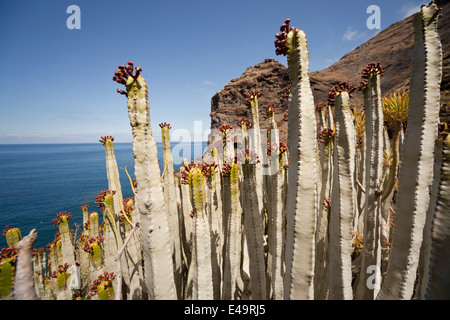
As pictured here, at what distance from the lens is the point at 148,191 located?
1978 mm

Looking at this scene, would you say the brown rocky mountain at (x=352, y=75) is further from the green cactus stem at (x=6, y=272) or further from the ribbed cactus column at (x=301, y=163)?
the green cactus stem at (x=6, y=272)

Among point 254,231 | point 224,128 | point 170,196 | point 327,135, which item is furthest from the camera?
point 224,128

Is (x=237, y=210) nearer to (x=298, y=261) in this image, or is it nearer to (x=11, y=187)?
(x=298, y=261)

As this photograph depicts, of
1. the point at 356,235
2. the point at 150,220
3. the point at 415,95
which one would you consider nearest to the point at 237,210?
the point at 150,220

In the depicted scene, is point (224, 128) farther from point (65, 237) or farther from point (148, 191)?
point (65, 237)

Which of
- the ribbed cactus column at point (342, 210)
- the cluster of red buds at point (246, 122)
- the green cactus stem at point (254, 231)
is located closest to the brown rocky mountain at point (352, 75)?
the cluster of red buds at point (246, 122)

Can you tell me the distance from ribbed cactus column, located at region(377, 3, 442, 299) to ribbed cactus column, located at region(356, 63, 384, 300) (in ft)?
3.77

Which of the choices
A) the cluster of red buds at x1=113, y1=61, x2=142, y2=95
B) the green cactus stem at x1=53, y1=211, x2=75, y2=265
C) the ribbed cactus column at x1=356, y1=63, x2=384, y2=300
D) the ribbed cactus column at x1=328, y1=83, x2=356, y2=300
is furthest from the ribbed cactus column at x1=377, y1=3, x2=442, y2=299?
the green cactus stem at x1=53, y1=211, x2=75, y2=265

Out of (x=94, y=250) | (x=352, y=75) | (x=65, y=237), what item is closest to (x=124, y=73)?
(x=94, y=250)

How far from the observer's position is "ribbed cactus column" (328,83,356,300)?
267 centimetres

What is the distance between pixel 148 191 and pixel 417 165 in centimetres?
307

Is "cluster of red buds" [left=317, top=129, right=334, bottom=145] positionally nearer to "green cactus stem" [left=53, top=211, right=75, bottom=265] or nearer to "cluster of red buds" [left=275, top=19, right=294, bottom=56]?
"cluster of red buds" [left=275, top=19, right=294, bottom=56]

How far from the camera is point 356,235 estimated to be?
4.58 meters
